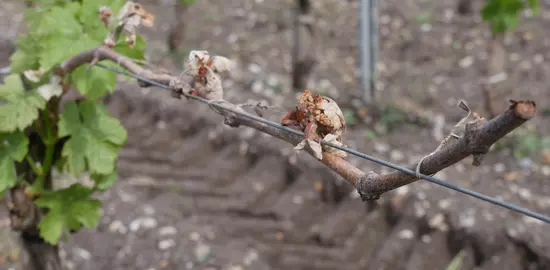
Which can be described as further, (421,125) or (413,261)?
(421,125)

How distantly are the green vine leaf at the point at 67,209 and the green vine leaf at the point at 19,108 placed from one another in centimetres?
37

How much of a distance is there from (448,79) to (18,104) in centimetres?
627

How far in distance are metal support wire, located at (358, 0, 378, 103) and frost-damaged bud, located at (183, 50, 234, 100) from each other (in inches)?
188

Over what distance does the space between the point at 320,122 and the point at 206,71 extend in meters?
0.50

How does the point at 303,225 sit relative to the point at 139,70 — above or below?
below

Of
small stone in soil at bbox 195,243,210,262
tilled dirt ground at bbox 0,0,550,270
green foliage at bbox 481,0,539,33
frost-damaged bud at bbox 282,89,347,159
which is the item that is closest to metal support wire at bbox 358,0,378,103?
tilled dirt ground at bbox 0,0,550,270

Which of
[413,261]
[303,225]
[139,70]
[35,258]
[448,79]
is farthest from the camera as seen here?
[448,79]

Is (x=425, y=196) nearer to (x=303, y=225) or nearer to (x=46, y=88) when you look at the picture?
(x=303, y=225)

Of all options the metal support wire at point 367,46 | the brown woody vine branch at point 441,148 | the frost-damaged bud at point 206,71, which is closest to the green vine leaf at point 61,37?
the brown woody vine branch at point 441,148

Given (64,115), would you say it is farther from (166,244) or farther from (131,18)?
(166,244)

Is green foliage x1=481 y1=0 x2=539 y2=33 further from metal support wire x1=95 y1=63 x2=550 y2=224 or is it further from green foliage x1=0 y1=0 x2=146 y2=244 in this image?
metal support wire x1=95 y1=63 x2=550 y2=224

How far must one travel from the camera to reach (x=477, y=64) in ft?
24.6

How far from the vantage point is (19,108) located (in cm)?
223

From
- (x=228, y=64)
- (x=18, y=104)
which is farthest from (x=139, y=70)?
(x=18, y=104)
